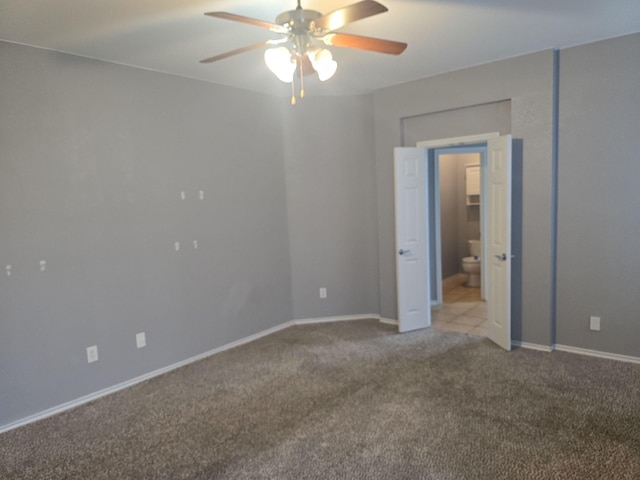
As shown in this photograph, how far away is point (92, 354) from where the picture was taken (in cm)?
344

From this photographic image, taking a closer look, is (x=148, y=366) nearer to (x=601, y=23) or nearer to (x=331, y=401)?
(x=331, y=401)

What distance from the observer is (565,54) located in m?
3.69

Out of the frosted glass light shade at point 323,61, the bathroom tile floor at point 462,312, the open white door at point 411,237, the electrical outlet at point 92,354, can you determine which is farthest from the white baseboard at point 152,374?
the frosted glass light shade at point 323,61

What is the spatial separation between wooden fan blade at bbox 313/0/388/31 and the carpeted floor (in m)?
2.38

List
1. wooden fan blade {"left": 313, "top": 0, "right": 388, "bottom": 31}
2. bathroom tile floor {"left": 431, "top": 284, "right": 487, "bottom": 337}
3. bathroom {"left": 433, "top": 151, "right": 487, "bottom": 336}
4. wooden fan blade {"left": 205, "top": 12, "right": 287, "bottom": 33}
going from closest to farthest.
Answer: wooden fan blade {"left": 313, "top": 0, "right": 388, "bottom": 31} → wooden fan blade {"left": 205, "top": 12, "right": 287, "bottom": 33} → bathroom tile floor {"left": 431, "top": 284, "right": 487, "bottom": 337} → bathroom {"left": 433, "top": 151, "right": 487, "bottom": 336}

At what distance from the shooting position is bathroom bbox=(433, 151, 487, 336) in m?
6.84

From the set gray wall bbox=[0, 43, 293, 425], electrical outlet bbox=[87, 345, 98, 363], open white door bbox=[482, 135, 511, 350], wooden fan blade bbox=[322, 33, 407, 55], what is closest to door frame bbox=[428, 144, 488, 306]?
open white door bbox=[482, 135, 511, 350]

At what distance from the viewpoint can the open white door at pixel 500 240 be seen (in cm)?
388

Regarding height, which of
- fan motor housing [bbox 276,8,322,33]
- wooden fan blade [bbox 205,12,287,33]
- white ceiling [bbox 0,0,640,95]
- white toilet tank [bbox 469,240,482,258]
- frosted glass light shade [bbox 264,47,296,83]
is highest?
white ceiling [bbox 0,0,640,95]

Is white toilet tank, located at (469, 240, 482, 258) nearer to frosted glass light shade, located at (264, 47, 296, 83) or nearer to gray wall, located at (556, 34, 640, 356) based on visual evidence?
gray wall, located at (556, 34, 640, 356)

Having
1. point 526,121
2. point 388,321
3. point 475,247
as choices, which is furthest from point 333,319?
point 475,247

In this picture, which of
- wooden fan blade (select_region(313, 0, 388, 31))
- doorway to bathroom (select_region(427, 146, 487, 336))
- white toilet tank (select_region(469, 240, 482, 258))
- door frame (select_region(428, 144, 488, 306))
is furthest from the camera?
white toilet tank (select_region(469, 240, 482, 258))

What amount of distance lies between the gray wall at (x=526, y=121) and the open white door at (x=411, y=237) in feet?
1.25

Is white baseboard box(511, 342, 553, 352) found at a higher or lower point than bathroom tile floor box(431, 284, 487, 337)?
higher
